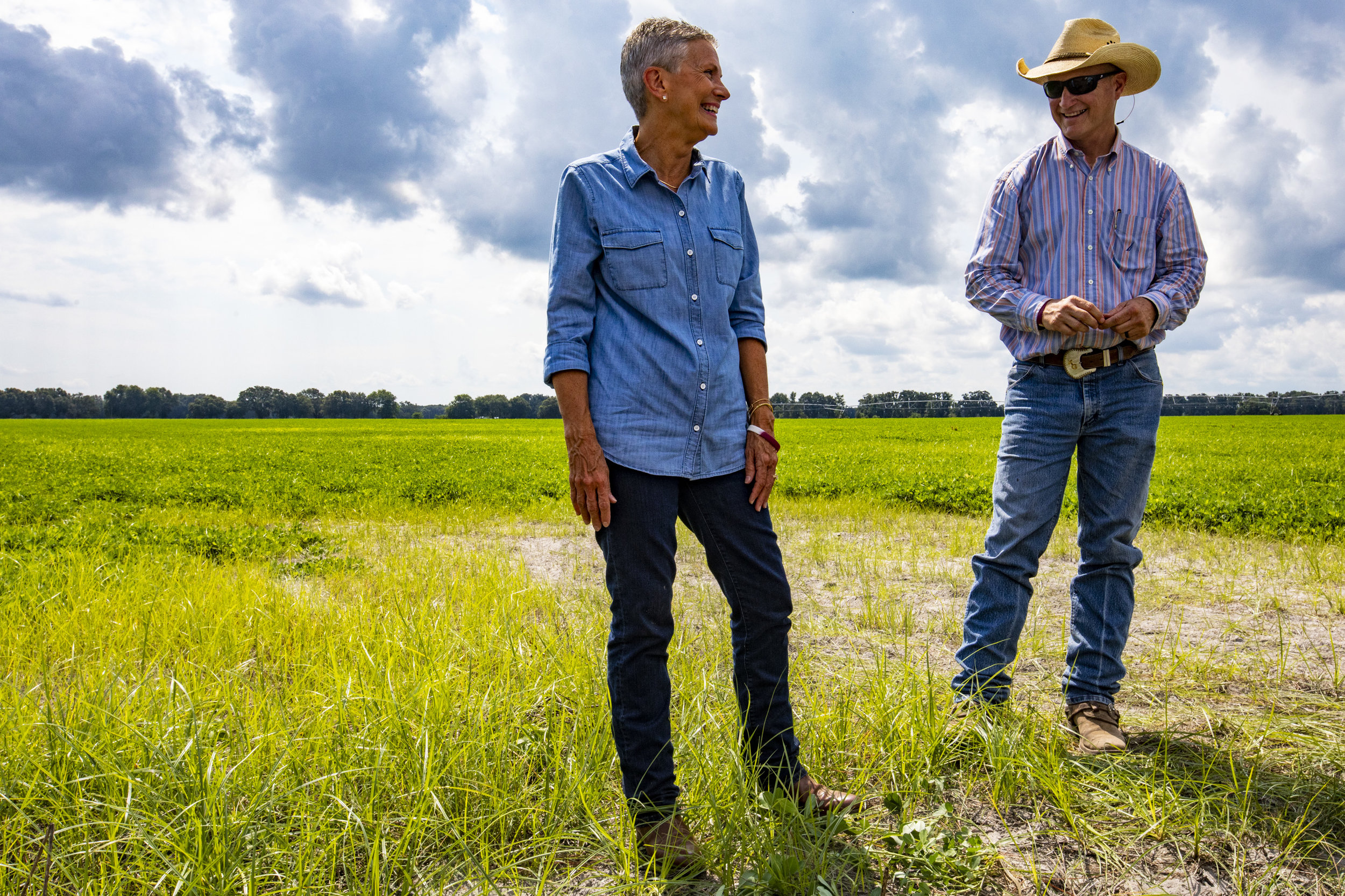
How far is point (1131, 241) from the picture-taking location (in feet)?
9.43

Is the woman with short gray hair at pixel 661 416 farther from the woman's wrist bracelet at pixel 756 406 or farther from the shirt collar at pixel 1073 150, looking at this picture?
the shirt collar at pixel 1073 150

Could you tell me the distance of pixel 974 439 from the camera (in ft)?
90.6

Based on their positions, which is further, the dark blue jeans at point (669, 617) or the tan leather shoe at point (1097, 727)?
the tan leather shoe at point (1097, 727)

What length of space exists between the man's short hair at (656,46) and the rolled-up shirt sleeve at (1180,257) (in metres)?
1.97

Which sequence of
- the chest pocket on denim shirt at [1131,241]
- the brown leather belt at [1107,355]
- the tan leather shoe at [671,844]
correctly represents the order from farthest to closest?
the chest pocket on denim shirt at [1131,241] < the brown leather belt at [1107,355] < the tan leather shoe at [671,844]

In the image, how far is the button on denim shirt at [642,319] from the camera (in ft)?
6.77

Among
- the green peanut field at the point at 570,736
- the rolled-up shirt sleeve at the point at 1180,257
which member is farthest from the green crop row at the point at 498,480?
the rolled-up shirt sleeve at the point at 1180,257

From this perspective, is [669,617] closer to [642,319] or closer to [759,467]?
[759,467]

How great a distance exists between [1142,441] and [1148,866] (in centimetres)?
143

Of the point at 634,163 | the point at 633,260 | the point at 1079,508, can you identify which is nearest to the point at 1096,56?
the point at 1079,508

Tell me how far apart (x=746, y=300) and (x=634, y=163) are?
0.54 meters

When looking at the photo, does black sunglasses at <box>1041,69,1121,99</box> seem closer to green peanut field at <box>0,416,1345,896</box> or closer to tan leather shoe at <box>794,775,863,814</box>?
green peanut field at <box>0,416,1345,896</box>

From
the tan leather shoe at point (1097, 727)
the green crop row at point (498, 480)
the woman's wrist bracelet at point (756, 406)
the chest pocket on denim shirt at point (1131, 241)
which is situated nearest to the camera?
the woman's wrist bracelet at point (756, 406)

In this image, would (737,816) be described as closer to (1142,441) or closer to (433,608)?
(1142,441)
